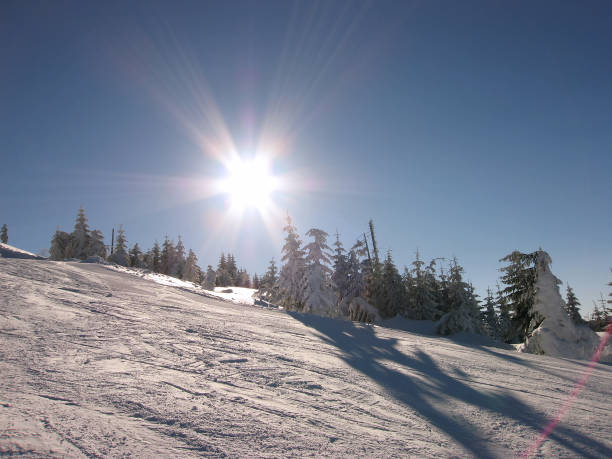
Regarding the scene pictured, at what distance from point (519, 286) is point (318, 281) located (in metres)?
13.1

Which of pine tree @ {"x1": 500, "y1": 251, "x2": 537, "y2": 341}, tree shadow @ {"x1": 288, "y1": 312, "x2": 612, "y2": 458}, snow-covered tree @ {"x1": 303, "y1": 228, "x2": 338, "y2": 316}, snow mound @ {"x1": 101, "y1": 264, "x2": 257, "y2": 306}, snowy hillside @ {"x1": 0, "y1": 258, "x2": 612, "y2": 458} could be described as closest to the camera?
snowy hillside @ {"x1": 0, "y1": 258, "x2": 612, "y2": 458}

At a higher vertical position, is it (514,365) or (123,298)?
(123,298)

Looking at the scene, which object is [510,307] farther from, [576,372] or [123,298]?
[123,298]

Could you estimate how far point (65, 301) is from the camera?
5559 millimetres

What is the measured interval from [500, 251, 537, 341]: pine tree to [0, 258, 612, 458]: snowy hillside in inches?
501

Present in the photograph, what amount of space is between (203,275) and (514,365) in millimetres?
63662

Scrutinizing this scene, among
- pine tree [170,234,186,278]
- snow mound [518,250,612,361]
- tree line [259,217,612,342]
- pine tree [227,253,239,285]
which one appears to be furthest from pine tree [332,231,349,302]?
pine tree [227,253,239,285]

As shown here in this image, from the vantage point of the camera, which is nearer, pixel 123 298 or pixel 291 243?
pixel 123 298

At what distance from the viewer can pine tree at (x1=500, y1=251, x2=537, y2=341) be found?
55.7 feet

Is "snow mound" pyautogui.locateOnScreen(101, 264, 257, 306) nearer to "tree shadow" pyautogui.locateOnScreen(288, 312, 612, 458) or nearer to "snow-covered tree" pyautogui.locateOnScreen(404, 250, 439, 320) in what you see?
"tree shadow" pyautogui.locateOnScreen(288, 312, 612, 458)

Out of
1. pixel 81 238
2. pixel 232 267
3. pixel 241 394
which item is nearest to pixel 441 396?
pixel 241 394

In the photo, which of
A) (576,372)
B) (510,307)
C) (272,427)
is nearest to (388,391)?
(272,427)

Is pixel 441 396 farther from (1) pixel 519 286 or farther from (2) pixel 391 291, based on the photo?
(2) pixel 391 291

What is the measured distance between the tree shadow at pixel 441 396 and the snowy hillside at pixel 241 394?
0.02 m
